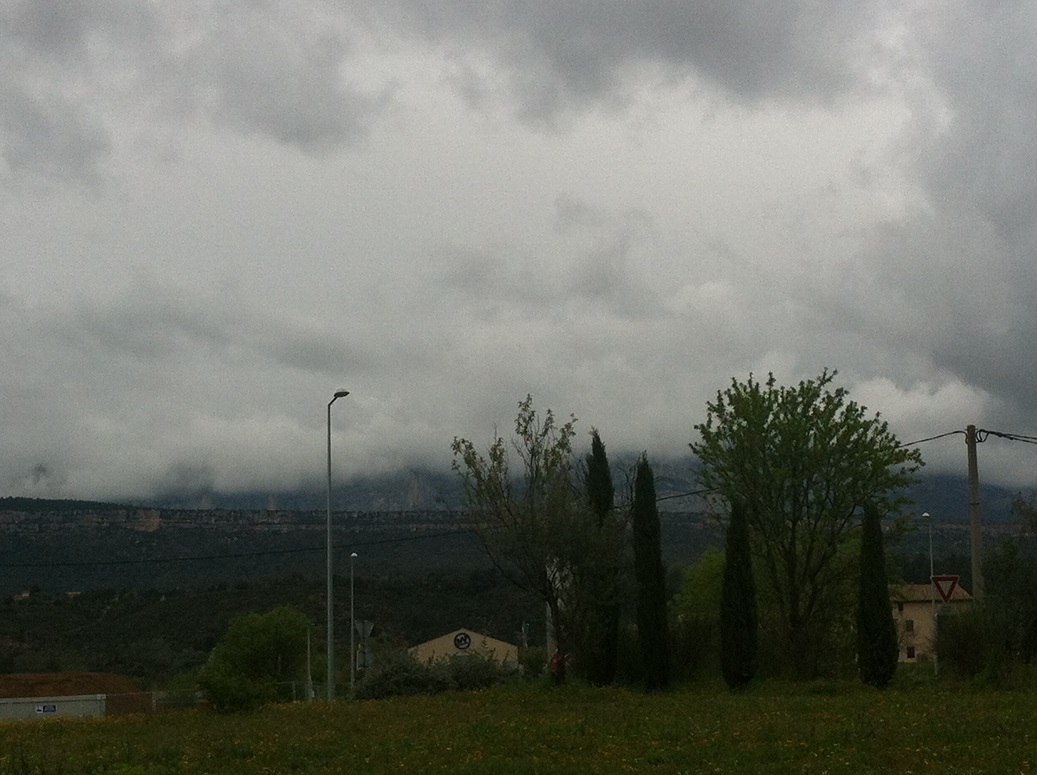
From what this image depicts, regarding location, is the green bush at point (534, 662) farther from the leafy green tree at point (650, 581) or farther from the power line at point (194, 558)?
the power line at point (194, 558)

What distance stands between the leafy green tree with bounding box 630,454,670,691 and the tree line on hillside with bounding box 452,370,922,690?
0.13 feet

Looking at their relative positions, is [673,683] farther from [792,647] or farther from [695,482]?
[695,482]

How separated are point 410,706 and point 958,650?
13552 mm

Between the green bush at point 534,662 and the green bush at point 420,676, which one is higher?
the green bush at point 420,676

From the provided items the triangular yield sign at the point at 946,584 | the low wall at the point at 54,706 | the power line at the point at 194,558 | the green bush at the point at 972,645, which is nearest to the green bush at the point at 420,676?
the green bush at the point at 972,645

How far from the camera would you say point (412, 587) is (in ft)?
326

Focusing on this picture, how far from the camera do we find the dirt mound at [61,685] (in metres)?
52.8

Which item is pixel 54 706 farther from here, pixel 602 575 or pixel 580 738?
pixel 580 738

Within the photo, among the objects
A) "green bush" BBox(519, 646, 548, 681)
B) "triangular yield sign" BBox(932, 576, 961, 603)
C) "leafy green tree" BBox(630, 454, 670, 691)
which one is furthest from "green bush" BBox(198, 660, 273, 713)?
"triangular yield sign" BBox(932, 576, 961, 603)

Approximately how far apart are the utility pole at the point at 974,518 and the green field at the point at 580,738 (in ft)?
15.0

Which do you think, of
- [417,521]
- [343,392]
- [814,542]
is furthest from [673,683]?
[417,521]

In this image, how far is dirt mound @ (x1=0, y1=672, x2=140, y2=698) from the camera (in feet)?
173

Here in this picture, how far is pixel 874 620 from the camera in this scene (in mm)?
31875

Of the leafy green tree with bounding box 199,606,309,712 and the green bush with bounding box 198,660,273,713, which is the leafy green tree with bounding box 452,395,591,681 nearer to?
the green bush with bounding box 198,660,273,713
